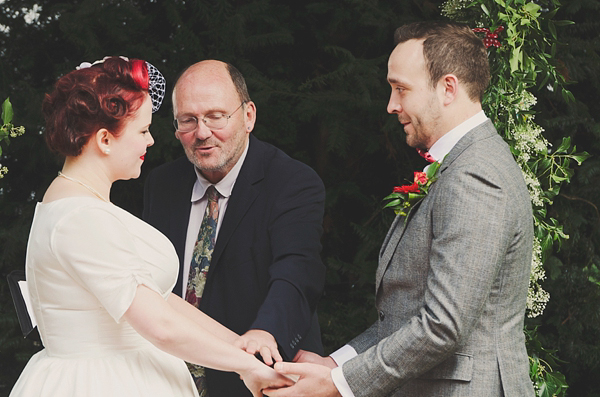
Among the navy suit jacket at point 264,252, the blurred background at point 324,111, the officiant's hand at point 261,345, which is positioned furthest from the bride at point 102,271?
the blurred background at point 324,111

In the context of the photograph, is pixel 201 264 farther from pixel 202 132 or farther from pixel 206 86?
pixel 206 86

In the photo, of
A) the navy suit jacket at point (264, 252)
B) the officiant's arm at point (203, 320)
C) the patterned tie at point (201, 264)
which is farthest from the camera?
the patterned tie at point (201, 264)

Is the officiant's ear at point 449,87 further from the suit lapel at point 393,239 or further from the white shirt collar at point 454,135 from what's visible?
the suit lapel at point 393,239

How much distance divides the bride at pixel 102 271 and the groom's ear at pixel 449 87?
0.89 meters

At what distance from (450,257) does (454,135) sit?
0.41m

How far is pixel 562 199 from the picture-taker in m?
4.01

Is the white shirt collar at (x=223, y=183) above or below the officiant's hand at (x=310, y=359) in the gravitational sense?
above

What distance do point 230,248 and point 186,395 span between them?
2.25 feet

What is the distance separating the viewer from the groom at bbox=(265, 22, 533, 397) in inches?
72.7

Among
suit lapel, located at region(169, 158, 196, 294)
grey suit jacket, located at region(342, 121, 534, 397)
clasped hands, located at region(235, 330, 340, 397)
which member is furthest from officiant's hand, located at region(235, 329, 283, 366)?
suit lapel, located at region(169, 158, 196, 294)

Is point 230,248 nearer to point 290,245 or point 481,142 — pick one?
point 290,245

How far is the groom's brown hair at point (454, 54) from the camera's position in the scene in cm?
207

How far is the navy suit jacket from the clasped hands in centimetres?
9

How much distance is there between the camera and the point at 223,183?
9.41 feet
